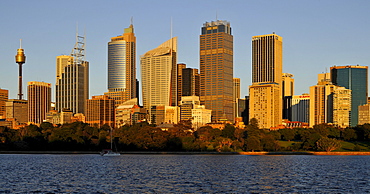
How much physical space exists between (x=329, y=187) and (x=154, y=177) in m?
35.1

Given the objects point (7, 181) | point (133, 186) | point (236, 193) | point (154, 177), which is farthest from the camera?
point (154, 177)

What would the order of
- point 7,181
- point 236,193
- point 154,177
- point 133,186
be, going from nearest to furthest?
point 236,193
point 133,186
point 7,181
point 154,177

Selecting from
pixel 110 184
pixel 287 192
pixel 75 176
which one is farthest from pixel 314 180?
pixel 75 176

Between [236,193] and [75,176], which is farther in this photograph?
[75,176]

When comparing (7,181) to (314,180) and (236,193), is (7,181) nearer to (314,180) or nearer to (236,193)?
(236,193)

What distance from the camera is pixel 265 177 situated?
112938 millimetres

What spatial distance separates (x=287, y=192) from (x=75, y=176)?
4696cm

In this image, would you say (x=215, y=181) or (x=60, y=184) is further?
(x=215, y=181)

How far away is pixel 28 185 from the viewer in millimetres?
95688

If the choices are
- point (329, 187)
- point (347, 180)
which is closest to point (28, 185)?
point (329, 187)

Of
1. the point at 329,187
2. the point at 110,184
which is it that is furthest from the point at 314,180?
the point at 110,184

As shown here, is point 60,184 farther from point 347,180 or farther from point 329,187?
point 347,180

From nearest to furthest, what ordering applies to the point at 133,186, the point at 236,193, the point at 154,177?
the point at 236,193 < the point at 133,186 < the point at 154,177

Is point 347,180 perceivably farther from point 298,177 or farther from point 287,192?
point 287,192
